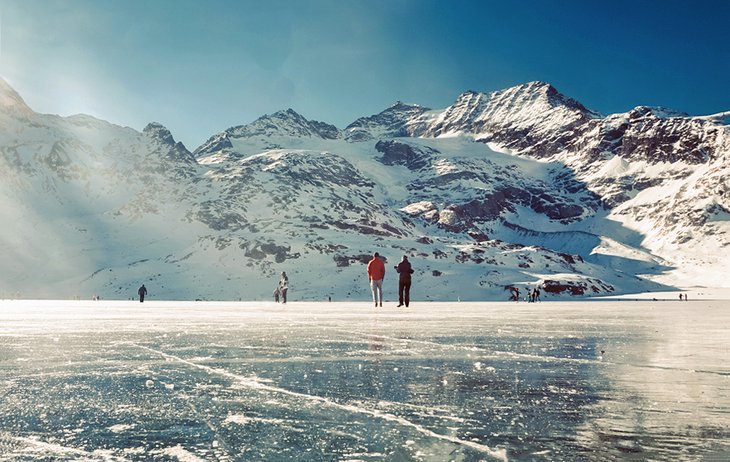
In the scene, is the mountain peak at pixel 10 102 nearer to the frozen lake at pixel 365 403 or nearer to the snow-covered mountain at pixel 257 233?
the snow-covered mountain at pixel 257 233

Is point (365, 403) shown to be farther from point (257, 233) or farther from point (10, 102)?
point (10, 102)

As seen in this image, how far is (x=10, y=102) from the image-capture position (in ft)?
602

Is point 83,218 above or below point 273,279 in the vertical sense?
above

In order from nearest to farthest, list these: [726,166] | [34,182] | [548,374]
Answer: [548,374], [34,182], [726,166]

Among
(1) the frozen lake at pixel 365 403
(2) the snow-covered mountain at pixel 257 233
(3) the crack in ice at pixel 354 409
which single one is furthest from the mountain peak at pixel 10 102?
(3) the crack in ice at pixel 354 409

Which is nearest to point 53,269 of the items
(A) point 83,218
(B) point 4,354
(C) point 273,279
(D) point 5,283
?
(D) point 5,283

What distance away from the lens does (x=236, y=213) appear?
128 metres

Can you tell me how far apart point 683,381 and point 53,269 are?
400 feet

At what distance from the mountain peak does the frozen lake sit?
207 m

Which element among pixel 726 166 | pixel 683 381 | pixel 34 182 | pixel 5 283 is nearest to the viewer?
pixel 683 381

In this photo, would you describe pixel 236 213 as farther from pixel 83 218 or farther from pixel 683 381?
pixel 683 381

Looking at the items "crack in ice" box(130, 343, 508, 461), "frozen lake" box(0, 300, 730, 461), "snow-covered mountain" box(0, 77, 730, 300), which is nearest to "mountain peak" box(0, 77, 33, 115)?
"snow-covered mountain" box(0, 77, 730, 300)

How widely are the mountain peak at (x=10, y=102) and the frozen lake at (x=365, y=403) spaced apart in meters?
207

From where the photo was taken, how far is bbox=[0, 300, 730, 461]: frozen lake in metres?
2.79
